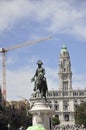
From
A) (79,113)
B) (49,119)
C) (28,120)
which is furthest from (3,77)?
(49,119)

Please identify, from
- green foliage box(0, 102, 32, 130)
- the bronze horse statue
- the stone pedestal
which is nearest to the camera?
the bronze horse statue

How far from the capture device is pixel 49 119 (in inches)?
1741

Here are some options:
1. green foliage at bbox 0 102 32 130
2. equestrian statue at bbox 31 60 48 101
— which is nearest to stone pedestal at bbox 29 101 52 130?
equestrian statue at bbox 31 60 48 101

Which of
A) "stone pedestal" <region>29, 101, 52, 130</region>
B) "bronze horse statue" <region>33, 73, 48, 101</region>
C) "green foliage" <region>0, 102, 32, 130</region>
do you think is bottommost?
"green foliage" <region>0, 102, 32, 130</region>

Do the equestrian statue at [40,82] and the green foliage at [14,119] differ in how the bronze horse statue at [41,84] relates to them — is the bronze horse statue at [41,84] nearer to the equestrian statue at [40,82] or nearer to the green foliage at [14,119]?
the equestrian statue at [40,82]

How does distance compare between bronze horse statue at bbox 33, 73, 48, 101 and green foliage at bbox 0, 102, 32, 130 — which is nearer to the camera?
bronze horse statue at bbox 33, 73, 48, 101

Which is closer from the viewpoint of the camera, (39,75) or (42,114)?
(39,75)

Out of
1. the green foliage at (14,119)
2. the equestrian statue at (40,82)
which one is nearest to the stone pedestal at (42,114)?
the equestrian statue at (40,82)

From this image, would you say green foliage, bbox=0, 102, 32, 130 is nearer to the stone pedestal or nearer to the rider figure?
the stone pedestal

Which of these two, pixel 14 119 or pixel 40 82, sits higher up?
pixel 40 82

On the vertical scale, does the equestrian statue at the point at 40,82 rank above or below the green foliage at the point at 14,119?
above

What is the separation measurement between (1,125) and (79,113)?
48.7 m

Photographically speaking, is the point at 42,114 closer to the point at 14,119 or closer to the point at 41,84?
the point at 41,84

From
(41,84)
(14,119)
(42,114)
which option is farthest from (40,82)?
(14,119)
